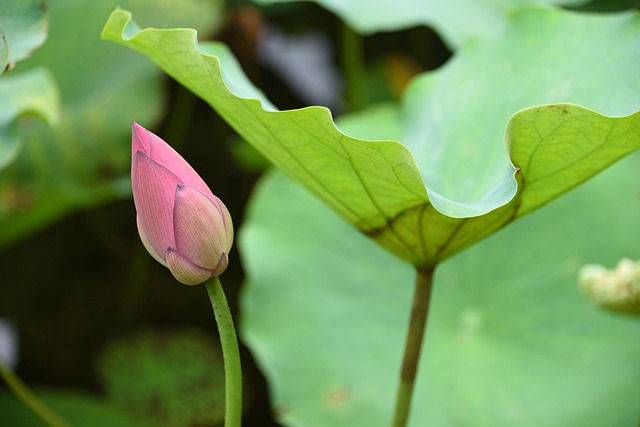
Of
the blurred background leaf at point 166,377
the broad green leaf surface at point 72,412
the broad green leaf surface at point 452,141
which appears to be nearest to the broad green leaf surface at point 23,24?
the broad green leaf surface at point 452,141

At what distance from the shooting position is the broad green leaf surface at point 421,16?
1.13 m

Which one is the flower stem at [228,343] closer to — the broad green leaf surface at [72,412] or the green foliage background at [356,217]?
the green foliage background at [356,217]

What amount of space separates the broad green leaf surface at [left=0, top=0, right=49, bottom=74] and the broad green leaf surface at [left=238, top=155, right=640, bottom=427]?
40 cm

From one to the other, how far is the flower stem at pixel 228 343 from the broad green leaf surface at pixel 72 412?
72cm

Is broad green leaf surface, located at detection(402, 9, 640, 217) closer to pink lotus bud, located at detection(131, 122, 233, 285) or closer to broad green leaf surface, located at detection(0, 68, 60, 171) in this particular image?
pink lotus bud, located at detection(131, 122, 233, 285)

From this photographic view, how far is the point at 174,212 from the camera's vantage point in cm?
51

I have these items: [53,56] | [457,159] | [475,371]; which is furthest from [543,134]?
[53,56]

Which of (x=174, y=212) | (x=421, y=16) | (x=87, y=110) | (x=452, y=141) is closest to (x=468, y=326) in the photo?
(x=452, y=141)

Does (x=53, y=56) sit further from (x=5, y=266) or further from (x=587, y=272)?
(x=587, y=272)

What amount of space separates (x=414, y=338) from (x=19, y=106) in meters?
0.49

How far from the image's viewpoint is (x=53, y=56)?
1293 millimetres

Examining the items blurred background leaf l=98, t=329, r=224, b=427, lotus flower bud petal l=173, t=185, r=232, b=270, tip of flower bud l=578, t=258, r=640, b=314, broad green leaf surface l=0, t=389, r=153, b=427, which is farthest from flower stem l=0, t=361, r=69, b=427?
tip of flower bud l=578, t=258, r=640, b=314

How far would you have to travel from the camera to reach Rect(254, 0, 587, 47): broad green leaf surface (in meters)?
1.13

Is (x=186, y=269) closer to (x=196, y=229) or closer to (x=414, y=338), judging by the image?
(x=196, y=229)
